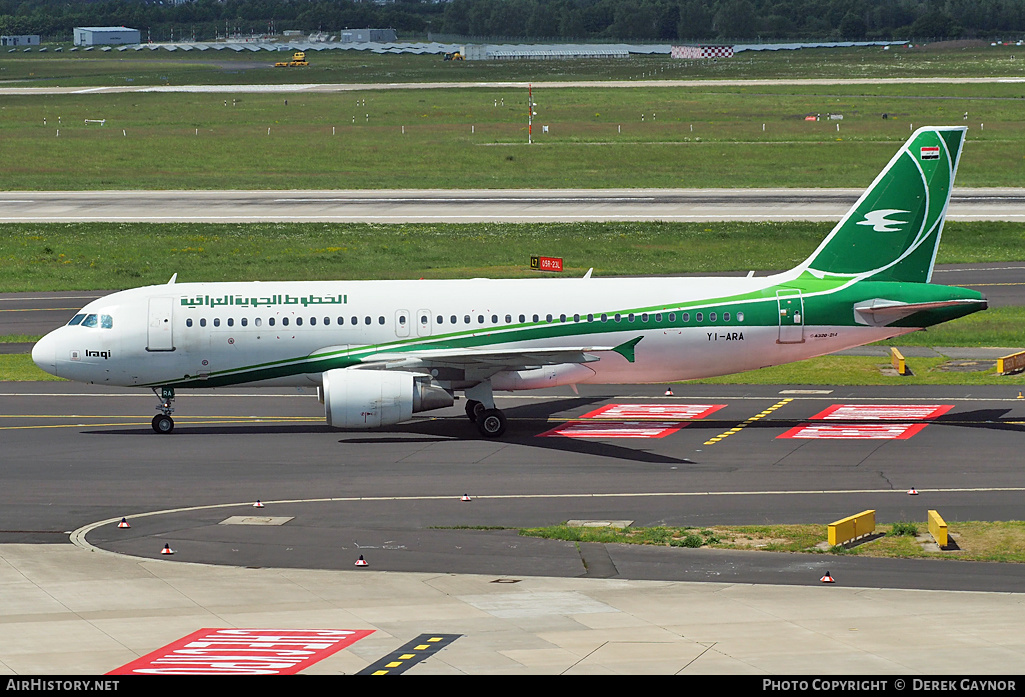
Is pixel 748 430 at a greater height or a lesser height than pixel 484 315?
lesser

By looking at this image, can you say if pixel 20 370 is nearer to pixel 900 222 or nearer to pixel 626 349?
pixel 626 349

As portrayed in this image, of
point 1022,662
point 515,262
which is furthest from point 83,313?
point 515,262

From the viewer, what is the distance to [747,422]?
46.2m

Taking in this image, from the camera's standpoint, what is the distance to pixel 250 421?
1861 inches

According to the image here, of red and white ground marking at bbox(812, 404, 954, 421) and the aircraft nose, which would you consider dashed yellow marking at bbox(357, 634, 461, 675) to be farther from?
red and white ground marking at bbox(812, 404, 954, 421)

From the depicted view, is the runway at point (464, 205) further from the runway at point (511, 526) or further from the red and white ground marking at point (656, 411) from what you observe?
the red and white ground marking at point (656, 411)

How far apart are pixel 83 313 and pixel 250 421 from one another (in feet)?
22.1

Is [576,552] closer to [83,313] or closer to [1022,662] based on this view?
[1022,662]

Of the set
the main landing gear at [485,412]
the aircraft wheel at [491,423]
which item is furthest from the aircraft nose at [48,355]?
the aircraft wheel at [491,423]

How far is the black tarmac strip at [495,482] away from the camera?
1215 inches

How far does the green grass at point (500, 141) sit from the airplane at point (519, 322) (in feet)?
221

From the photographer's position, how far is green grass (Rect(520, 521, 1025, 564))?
30672mm

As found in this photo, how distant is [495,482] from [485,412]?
19.7ft

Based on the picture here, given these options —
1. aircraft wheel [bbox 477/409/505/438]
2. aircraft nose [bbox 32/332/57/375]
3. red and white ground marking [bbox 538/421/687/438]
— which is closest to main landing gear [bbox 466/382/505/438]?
Answer: aircraft wheel [bbox 477/409/505/438]
